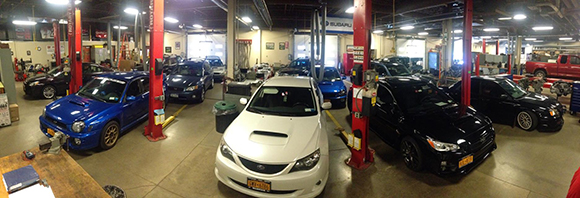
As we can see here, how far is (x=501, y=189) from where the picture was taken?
3.75 metres

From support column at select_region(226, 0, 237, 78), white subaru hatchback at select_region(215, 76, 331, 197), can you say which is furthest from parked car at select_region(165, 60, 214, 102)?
white subaru hatchback at select_region(215, 76, 331, 197)

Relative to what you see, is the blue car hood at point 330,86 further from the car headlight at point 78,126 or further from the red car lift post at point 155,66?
the car headlight at point 78,126

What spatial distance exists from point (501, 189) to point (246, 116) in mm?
3797

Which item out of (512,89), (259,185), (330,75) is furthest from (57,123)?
(512,89)

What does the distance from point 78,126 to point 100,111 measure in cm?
49

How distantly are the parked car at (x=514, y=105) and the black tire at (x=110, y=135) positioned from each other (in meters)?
8.46

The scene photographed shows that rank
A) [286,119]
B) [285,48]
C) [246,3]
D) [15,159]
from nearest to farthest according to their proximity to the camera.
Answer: [15,159] < [286,119] < [246,3] < [285,48]

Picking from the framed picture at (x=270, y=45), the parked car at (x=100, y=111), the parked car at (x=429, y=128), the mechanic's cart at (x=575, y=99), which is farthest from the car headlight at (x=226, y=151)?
the framed picture at (x=270, y=45)

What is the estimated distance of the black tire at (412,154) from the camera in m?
4.12

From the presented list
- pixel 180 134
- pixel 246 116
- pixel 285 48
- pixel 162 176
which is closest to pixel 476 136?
pixel 246 116

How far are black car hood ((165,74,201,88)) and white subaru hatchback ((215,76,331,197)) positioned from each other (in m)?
5.70

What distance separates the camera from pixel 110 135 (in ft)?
16.9

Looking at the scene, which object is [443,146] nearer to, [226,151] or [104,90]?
[226,151]

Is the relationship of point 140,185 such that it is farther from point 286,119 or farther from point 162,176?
point 286,119
